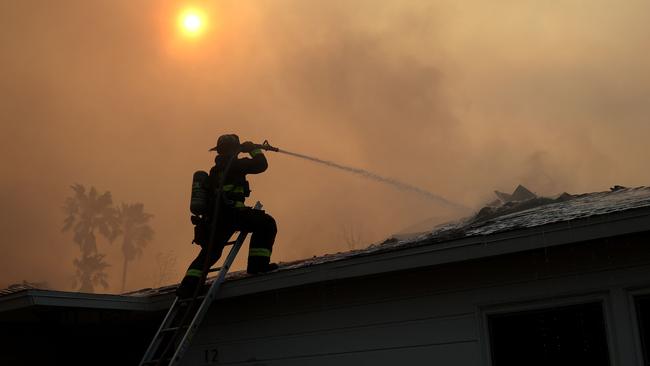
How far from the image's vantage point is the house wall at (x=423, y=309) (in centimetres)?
493

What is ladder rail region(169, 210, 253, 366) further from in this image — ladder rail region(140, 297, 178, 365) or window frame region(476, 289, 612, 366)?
window frame region(476, 289, 612, 366)

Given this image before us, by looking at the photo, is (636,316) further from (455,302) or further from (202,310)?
(202,310)

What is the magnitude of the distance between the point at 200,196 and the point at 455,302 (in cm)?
270

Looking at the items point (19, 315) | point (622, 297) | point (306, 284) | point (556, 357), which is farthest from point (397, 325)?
point (19, 315)

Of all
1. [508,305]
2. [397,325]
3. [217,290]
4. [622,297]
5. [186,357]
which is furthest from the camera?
[186,357]

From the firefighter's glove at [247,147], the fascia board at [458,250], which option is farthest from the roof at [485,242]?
the firefighter's glove at [247,147]

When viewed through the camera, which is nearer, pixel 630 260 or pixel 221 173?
pixel 630 260

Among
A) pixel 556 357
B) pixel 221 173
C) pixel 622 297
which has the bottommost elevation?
pixel 556 357

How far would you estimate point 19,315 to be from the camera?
23.9 ft

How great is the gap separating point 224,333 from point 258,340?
43cm

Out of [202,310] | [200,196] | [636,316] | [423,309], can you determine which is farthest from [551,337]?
[200,196]

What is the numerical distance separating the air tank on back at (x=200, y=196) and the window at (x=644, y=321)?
385 cm

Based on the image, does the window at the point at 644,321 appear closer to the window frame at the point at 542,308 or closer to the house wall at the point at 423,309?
the house wall at the point at 423,309

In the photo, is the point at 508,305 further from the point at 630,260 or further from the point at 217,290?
the point at 217,290
